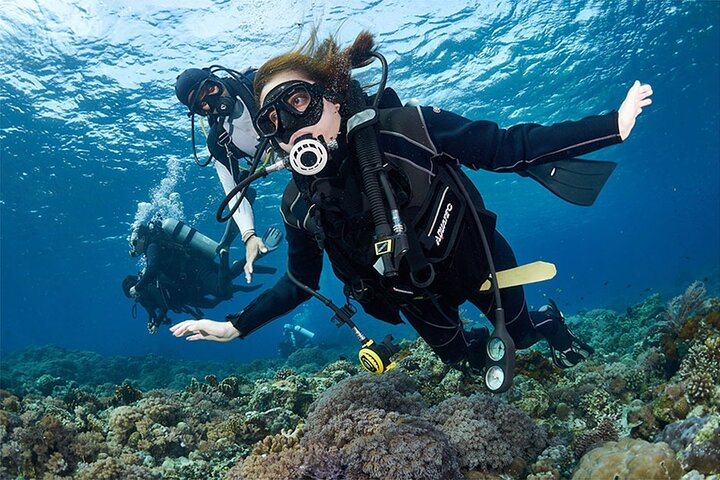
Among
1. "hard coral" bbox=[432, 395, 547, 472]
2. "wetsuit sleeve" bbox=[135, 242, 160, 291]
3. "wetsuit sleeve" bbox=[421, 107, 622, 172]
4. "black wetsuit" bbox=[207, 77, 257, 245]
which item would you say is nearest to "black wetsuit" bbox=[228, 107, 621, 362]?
"wetsuit sleeve" bbox=[421, 107, 622, 172]

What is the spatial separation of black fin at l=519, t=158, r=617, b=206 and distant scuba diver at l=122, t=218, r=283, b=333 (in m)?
9.66

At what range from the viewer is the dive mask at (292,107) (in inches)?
130

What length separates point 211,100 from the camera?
7.10m

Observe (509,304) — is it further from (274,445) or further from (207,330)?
(207,330)

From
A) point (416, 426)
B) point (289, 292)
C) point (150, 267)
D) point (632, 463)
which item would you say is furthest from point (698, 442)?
point (150, 267)

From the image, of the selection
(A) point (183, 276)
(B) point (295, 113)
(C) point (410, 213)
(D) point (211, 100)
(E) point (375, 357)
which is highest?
(A) point (183, 276)

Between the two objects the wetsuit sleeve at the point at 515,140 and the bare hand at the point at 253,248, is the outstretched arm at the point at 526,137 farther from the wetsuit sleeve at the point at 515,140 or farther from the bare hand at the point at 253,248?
the bare hand at the point at 253,248

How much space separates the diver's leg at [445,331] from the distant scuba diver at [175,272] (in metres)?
8.01

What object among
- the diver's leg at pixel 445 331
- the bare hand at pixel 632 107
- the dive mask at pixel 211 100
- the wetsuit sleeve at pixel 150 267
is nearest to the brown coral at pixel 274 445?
the diver's leg at pixel 445 331

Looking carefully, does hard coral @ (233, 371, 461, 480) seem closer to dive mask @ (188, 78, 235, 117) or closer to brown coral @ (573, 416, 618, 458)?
brown coral @ (573, 416, 618, 458)

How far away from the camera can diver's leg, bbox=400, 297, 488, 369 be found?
14.2 ft

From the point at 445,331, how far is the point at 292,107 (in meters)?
2.95

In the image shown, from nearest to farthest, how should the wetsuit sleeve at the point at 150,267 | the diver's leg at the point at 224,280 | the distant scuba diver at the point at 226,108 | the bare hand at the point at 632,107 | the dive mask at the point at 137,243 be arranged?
the bare hand at the point at 632,107 → the distant scuba diver at the point at 226,108 → the wetsuit sleeve at the point at 150,267 → the dive mask at the point at 137,243 → the diver's leg at the point at 224,280

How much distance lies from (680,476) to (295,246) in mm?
3542
